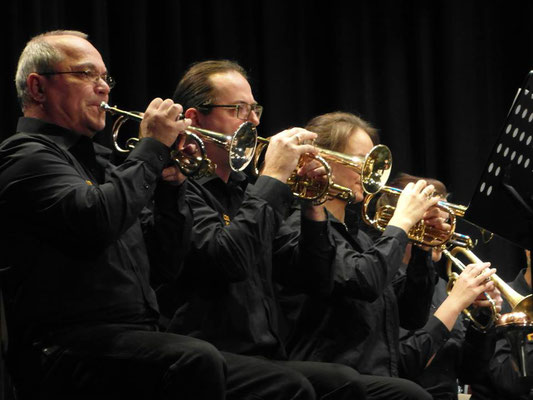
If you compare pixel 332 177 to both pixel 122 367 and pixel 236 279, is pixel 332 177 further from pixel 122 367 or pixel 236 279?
pixel 122 367

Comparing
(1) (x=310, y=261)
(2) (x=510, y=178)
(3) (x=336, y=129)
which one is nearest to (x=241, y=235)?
(1) (x=310, y=261)

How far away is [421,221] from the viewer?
3.81m

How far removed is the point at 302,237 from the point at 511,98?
310cm

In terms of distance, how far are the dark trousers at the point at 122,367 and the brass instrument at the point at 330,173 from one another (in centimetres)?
103

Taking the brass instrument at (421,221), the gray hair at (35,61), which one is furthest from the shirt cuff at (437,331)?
the gray hair at (35,61)

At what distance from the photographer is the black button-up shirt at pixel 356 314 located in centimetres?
325

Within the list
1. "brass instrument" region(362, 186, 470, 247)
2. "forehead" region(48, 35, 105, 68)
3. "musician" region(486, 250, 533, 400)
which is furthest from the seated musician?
"musician" region(486, 250, 533, 400)

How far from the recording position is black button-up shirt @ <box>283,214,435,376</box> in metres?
3.25

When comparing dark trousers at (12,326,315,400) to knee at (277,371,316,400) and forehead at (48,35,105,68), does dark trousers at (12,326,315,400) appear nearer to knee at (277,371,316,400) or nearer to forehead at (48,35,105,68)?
knee at (277,371,316,400)

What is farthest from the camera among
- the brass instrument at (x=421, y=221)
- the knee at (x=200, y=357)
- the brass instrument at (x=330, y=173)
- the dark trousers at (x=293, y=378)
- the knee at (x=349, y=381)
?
the brass instrument at (x=421, y=221)

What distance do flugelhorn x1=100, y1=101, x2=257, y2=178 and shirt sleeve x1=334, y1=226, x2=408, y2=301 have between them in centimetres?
54

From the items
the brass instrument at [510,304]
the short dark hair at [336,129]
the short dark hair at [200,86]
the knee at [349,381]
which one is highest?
the short dark hair at [200,86]

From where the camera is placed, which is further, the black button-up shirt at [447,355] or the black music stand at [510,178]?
the black button-up shirt at [447,355]

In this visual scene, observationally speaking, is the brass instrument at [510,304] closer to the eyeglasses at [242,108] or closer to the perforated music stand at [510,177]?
the perforated music stand at [510,177]
